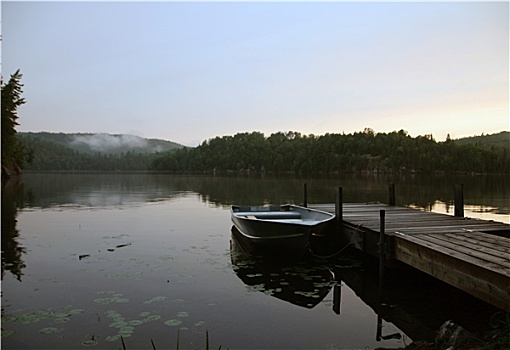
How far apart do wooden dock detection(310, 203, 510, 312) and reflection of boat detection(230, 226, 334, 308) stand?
155 centimetres

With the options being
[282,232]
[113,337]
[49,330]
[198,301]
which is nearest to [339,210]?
[282,232]

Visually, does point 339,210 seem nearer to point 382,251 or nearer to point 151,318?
point 382,251

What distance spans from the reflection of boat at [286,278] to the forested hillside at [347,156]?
107289 mm

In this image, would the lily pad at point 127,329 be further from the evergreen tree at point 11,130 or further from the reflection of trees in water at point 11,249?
the evergreen tree at point 11,130

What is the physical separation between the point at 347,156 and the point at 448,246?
12517 centimetres

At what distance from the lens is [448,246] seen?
7988 mm

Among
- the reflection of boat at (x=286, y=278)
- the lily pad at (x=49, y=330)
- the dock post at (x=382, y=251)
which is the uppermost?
the dock post at (x=382, y=251)

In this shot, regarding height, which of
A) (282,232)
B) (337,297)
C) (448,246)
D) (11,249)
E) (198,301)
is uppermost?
(448,246)

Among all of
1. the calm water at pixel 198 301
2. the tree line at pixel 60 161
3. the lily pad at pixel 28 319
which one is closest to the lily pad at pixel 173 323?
the calm water at pixel 198 301

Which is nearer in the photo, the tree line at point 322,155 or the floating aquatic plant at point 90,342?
the floating aquatic plant at point 90,342

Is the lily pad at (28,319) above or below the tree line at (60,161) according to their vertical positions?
below

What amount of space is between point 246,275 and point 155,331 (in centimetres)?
394

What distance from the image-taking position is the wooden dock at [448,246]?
6.19 metres

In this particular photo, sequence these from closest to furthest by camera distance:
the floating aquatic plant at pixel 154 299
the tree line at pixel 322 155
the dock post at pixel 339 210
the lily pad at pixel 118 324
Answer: the lily pad at pixel 118 324 < the floating aquatic plant at pixel 154 299 < the dock post at pixel 339 210 < the tree line at pixel 322 155
